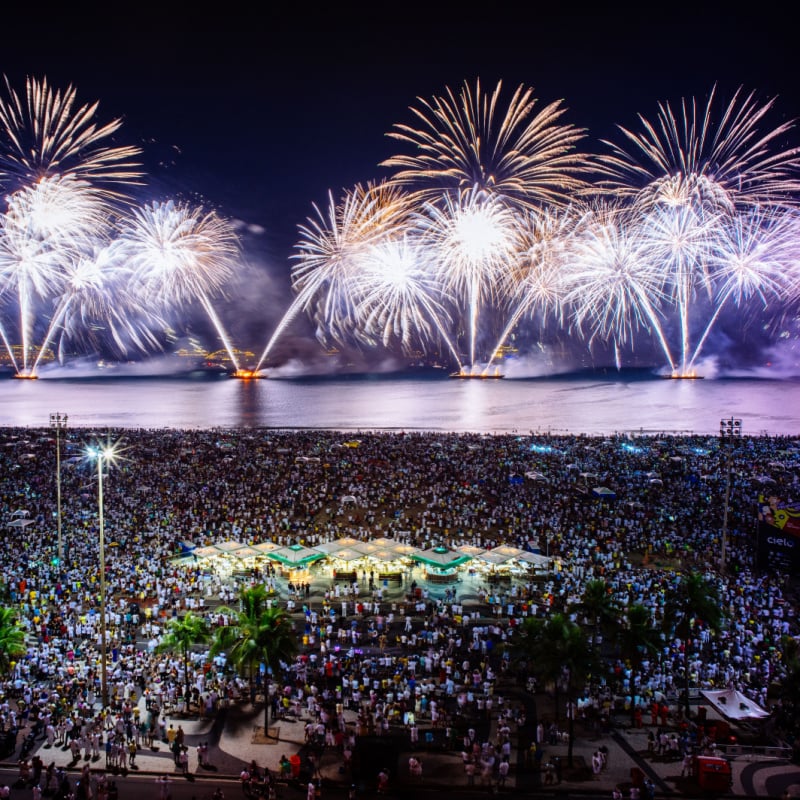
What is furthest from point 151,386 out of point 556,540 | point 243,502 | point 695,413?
point 556,540

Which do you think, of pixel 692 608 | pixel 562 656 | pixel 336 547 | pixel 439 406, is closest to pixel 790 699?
pixel 692 608

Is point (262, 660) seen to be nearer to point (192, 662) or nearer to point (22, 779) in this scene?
point (192, 662)

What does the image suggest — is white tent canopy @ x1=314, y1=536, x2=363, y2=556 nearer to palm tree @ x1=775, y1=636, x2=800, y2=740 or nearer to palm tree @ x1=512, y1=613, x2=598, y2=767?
palm tree @ x1=512, y1=613, x2=598, y2=767

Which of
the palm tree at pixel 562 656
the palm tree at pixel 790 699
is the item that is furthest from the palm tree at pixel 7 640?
the palm tree at pixel 790 699

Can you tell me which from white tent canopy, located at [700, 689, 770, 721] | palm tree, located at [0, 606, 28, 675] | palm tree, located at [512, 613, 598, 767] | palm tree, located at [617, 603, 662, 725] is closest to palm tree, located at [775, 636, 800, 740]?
white tent canopy, located at [700, 689, 770, 721]

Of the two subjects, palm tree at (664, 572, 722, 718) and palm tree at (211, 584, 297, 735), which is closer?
palm tree at (211, 584, 297, 735)

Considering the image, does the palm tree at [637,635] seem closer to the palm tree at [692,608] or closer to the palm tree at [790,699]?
the palm tree at [692,608]
